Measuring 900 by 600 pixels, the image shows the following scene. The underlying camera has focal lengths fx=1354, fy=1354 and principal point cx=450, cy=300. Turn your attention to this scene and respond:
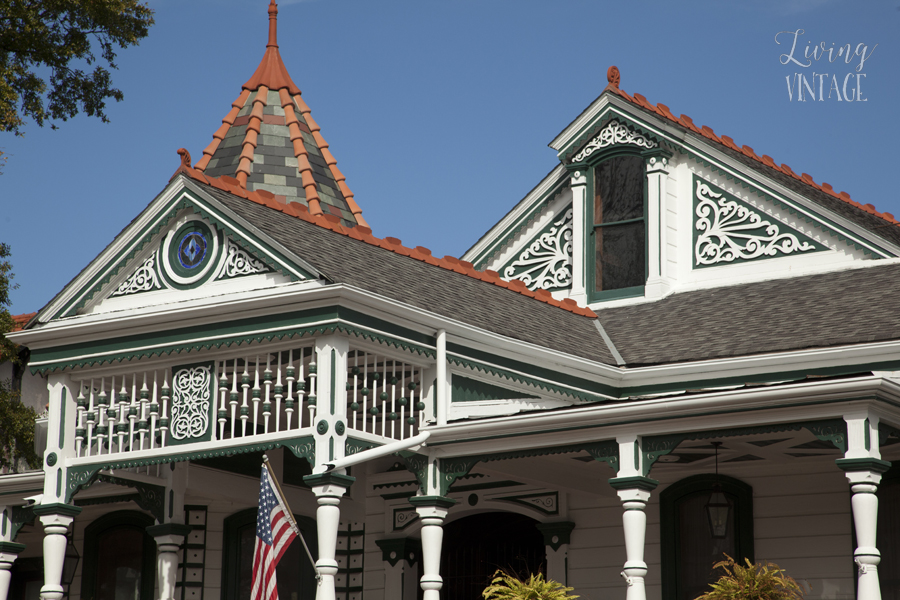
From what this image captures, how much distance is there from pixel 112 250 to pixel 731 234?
8468 mm

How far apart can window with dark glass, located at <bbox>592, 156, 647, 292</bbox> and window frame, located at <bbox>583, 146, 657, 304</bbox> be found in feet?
0.10

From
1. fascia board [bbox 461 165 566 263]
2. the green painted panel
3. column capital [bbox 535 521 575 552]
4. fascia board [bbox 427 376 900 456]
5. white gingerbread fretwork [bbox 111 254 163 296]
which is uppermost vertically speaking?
fascia board [bbox 461 165 566 263]

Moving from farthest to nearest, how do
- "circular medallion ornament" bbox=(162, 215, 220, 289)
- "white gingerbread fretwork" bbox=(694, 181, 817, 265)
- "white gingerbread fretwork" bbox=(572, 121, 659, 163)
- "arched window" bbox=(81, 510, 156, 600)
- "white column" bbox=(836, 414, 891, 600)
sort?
1. "white gingerbread fretwork" bbox=(572, 121, 659, 163)
2. "arched window" bbox=(81, 510, 156, 600)
3. "white gingerbread fretwork" bbox=(694, 181, 817, 265)
4. "circular medallion ornament" bbox=(162, 215, 220, 289)
5. "white column" bbox=(836, 414, 891, 600)

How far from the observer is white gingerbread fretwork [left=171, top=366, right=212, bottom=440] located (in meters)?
14.6

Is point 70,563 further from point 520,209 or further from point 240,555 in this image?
point 520,209

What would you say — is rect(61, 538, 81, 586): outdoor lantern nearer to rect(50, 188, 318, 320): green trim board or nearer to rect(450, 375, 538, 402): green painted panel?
rect(50, 188, 318, 320): green trim board

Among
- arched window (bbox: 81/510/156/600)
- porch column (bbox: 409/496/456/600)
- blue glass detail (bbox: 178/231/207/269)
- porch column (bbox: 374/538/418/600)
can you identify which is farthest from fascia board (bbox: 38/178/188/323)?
porch column (bbox: 374/538/418/600)

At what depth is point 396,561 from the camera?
17672 millimetres

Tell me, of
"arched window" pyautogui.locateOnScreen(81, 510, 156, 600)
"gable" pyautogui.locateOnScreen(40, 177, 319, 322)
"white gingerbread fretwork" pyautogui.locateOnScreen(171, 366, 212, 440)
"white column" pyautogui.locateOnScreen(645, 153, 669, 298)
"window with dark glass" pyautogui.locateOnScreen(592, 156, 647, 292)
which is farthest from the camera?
"window with dark glass" pyautogui.locateOnScreen(592, 156, 647, 292)

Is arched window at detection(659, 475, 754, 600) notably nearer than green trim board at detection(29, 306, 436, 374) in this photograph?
No

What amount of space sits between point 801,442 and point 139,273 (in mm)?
7609

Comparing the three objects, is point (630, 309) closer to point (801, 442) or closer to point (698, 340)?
point (698, 340)

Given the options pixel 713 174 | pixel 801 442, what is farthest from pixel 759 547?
pixel 713 174

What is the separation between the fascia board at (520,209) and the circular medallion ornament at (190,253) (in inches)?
260
